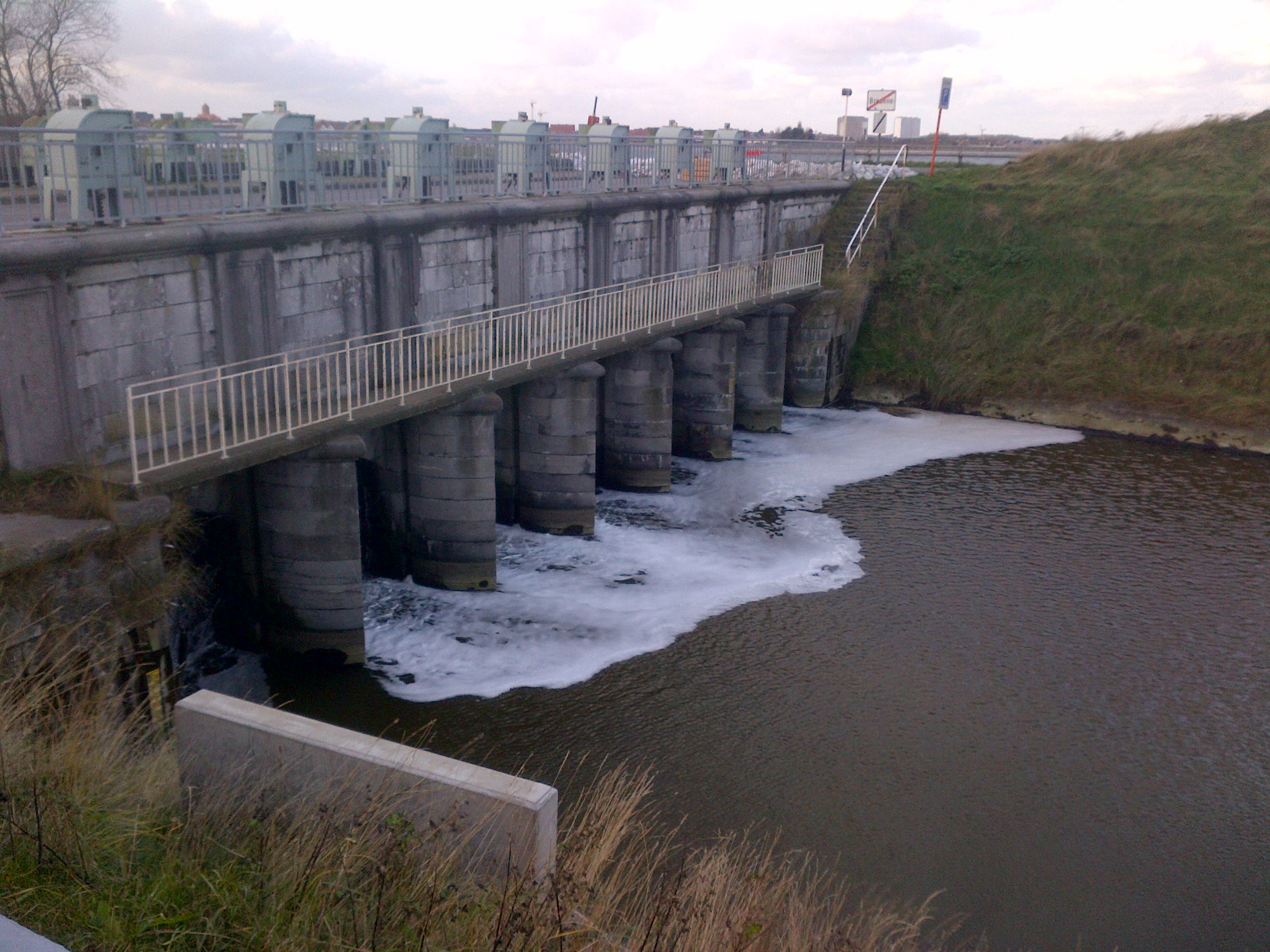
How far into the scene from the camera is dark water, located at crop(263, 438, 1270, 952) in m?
9.13

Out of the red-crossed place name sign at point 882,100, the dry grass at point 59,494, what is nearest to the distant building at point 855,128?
the red-crossed place name sign at point 882,100

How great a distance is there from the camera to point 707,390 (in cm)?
2223

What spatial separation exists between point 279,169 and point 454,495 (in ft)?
15.0

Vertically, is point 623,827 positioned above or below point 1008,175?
below

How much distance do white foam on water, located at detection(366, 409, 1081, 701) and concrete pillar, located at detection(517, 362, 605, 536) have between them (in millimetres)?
337

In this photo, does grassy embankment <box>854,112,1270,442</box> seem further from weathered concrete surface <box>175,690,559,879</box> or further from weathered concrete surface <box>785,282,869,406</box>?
weathered concrete surface <box>175,690,559,879</box>

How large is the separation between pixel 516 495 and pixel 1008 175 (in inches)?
823

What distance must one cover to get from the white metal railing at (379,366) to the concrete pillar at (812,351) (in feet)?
13.5

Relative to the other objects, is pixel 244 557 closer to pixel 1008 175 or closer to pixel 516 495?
pixel 516 495

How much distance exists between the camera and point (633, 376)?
1967cm

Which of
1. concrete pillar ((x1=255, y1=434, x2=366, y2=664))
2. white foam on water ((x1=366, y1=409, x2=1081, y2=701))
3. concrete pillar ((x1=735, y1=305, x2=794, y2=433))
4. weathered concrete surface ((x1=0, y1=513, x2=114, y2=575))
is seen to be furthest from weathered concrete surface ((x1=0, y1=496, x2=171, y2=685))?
concrete pillar ((x1=735, y1=305, x2=794, y2=433))

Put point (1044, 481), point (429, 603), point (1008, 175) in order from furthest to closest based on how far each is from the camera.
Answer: point (1008, 175)
point (1044, 481)
point (429, 603)

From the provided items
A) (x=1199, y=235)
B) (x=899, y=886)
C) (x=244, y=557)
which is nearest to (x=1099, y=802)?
(x=899, y=886)

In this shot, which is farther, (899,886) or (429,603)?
(429,603)
